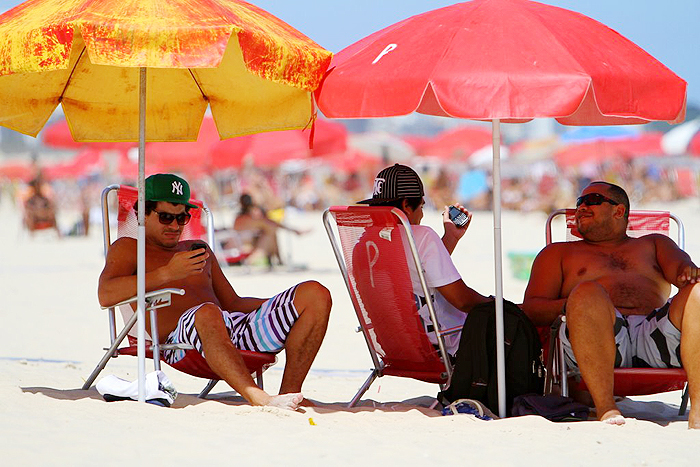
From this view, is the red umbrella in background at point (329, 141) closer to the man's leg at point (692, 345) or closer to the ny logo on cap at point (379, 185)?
the ny logo on cap at point (379, 185)

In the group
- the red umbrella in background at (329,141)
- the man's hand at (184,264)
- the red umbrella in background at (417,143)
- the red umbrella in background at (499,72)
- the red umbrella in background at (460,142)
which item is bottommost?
the man's hand at (184,264)

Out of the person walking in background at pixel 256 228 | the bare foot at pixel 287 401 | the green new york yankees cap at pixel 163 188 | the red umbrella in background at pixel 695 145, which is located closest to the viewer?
the bare foot at pixel 287 401

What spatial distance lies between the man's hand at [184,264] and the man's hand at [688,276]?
6.47 feet

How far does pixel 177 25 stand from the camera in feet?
11.3

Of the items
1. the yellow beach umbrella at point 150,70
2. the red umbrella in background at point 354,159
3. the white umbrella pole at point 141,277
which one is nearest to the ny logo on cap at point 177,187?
the yellow beach umbrella at point 150,70

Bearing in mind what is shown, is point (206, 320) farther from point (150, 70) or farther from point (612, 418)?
point (612, 418)

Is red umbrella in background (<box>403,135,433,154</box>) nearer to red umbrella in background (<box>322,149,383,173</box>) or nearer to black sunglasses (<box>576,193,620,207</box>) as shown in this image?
red umbrella in background (<box>322,149,383,173</box>)

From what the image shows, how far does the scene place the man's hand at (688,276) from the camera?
3.91 m

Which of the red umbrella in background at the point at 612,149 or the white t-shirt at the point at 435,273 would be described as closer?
the white t-shirt at the point at 435,273

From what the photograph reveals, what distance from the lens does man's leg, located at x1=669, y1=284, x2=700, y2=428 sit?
3730 millimetres

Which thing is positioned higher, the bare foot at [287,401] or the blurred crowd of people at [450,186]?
the blurred crowd of people at [450,186]

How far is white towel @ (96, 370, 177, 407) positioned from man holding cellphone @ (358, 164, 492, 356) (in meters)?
1.11

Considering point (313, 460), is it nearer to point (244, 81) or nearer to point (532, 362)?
point (532, 362)

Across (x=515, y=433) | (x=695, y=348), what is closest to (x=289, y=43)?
(x=515, y=433)
